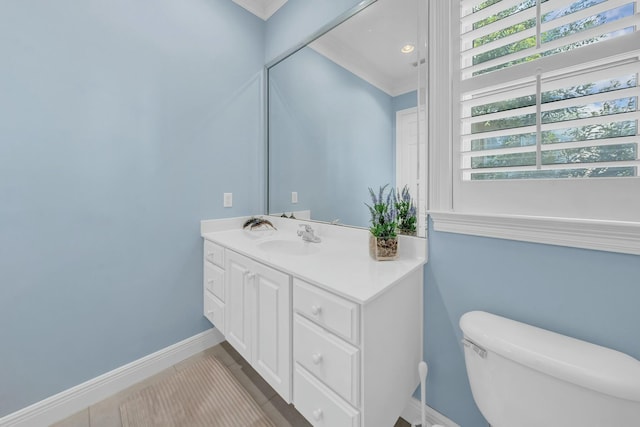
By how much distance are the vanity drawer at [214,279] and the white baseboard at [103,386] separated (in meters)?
0.39

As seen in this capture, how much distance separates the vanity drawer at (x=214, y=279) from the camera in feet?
5.29

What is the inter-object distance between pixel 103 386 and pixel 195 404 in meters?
0.55

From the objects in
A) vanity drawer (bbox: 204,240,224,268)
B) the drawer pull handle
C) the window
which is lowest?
the drawer pull handle

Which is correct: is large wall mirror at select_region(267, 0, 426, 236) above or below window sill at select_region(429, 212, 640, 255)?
above

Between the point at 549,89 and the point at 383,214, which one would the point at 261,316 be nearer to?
the point at 383,214

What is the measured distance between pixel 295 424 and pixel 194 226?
4.36ft

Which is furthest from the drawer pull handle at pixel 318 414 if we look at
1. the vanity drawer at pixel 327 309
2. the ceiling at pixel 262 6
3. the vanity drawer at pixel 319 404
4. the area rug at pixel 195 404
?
the ceiling at pixel 262 6

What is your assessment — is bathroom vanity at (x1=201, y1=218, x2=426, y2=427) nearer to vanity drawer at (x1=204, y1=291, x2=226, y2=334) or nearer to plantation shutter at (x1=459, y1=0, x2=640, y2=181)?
vanity drawer at (x1=204, y1=291, x2=226, y2=334)

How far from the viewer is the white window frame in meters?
0.78

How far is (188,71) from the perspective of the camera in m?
1.72

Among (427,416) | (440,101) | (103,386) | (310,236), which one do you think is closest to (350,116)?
(440,101)

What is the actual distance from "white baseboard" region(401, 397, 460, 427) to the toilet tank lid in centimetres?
58

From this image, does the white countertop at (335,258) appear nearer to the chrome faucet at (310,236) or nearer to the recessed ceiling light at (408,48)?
the chrome faucet at (310,236)

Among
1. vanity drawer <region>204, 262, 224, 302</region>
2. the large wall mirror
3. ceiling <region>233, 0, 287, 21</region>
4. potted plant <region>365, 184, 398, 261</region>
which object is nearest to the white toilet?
potted plant <region>365, 184, 398, 261</region>
